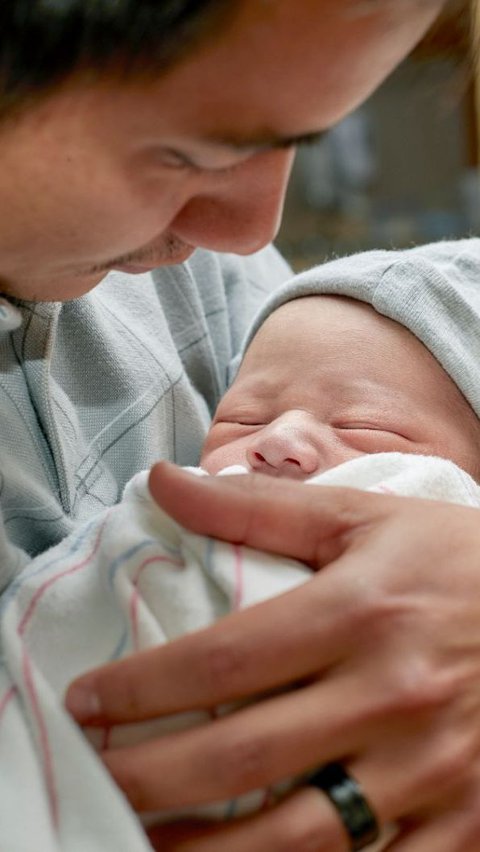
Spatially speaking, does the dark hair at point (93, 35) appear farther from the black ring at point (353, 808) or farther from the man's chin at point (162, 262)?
the black ring at point (353, 808)

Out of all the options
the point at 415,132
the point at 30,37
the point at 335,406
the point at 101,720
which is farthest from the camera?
the point at 415,132

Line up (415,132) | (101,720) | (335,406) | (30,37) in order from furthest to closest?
(415,132)
(335,406)
(101,720)
(30,37)

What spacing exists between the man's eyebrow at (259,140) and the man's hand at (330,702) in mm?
270

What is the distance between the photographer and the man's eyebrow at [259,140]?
0.65 metres

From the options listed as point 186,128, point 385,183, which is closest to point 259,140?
point 186,128

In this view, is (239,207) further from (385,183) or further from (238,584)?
(385,183)

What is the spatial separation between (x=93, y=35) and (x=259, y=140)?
0.42ft

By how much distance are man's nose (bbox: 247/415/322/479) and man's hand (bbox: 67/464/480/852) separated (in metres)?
0.28

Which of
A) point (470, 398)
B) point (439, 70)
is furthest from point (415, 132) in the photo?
point (439, 70)

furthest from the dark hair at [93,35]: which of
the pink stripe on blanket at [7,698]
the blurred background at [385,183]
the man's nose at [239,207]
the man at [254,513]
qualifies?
the blurred background at [385,183]

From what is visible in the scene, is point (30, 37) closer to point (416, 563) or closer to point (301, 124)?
point (301, 124)

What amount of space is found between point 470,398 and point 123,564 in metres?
0.48

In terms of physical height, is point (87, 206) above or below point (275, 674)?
above

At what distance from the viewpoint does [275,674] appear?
2.16 ft
